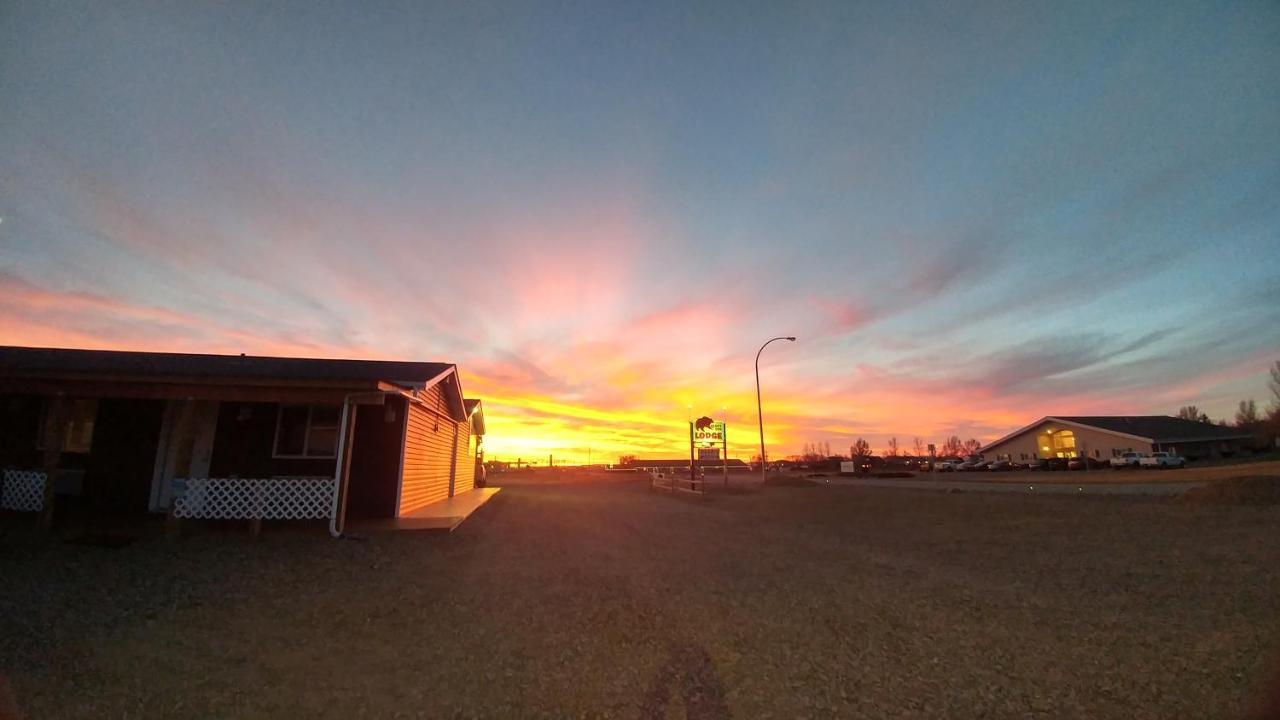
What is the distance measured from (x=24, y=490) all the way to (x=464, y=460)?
1583cm

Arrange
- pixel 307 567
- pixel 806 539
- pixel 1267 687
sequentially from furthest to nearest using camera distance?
pixel 806 539 → pixel 307 567 → pixel 1267 687

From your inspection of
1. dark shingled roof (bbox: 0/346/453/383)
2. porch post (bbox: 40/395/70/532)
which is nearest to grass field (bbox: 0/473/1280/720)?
porch post (bbox: 40/395/70/532)

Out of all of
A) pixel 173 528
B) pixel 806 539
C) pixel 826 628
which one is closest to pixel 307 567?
pixel 173 528

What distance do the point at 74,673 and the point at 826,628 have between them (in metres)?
7.32

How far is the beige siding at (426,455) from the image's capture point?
1498cm

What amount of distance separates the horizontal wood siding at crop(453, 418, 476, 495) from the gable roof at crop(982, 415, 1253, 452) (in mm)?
62390

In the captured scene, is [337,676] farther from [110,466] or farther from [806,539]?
[110,466]

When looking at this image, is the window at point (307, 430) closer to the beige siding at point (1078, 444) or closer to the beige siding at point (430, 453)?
the beige siding at point (430, 453)

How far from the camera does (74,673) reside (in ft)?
16.3

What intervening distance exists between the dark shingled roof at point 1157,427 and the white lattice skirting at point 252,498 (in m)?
71.0

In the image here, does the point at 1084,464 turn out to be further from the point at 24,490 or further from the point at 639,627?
the point at 24,490

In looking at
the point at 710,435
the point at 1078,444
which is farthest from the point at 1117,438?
the point at 710,435

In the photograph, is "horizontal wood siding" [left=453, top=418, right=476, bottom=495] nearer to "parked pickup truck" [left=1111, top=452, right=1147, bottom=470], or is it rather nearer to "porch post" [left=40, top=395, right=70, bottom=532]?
"porch post" [left=40, top=395, right=70, bottom=532]

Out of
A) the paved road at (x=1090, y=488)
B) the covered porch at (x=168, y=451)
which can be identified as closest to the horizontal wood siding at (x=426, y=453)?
the covered porch at (x=168, y=451)
